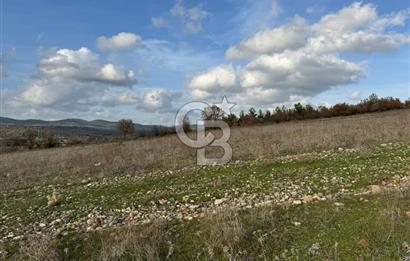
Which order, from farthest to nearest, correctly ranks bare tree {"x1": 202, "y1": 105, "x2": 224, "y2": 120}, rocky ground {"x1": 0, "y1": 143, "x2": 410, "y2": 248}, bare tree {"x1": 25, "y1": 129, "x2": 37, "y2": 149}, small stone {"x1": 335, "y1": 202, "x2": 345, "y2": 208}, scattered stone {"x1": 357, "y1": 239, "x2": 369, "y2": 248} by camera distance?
bare tree {"x1": 25, "y1": 129, "x2": 37, "y2": 149} → bare tree {"x1": 202, "y1": 105, "x2": 224, "y2": 120} → rocky ground {"x1": 0, "y1": 143, "x2": 410, "y2": 248} → small stone {"x1": 335, "y1": 202, "x2": 345, "y2": 208} → scattered stone {"x1": 357, "y1": 239, "x2": 369, "y2": 248}

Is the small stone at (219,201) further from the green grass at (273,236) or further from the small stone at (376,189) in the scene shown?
the small stone at (376,189)

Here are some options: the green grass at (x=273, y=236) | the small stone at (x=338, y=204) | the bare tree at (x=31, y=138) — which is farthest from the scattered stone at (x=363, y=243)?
the bare tree at (x=31, y=138)

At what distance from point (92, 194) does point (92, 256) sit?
18.9ft

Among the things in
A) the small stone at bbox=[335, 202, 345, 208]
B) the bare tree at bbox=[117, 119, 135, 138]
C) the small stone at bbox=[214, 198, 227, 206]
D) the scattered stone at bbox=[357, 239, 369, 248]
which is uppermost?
the bare tree at bbox=[117, 119, 135, 138]

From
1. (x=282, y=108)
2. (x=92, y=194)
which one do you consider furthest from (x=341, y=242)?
(x=282, y=108)

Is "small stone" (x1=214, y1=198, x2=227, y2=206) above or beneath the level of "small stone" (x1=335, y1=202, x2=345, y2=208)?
beneath

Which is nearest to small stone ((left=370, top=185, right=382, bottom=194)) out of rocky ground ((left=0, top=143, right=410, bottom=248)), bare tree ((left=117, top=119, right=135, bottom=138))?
rocky ground ((left=0, top=143, right=410, bottom=248))

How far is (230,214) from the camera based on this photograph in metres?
7.60

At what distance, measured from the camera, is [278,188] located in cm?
1044

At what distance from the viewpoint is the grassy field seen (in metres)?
→ 6.58

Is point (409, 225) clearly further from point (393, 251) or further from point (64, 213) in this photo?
point (64, 213)

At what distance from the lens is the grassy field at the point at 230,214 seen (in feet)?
21.6

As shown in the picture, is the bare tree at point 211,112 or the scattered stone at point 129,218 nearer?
the scattered stone at point 129,218

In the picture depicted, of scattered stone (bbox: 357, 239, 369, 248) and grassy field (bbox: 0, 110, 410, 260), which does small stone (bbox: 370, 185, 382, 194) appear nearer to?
grassy field (bbox: 0, 110, 410, 260)
